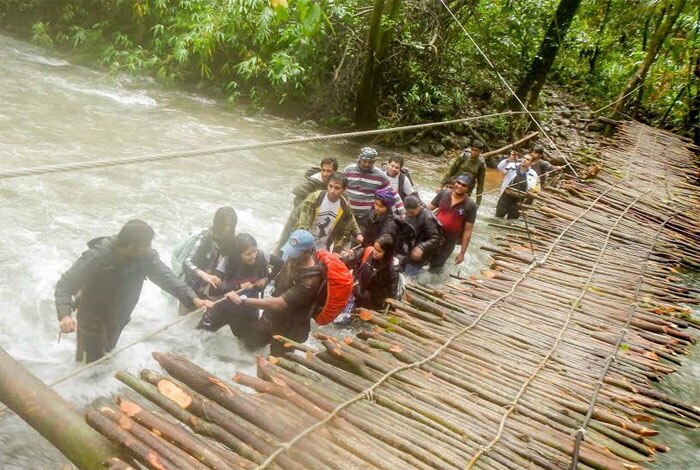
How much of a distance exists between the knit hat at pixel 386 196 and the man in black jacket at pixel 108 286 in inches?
88.7

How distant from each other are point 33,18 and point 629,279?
17.0 metres

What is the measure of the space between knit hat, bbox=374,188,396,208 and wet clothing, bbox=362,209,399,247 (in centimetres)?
10

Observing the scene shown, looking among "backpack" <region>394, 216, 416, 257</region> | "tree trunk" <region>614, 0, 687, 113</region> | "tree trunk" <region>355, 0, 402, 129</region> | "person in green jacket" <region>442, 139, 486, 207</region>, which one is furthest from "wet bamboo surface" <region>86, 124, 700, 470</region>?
"tree trunk" <region>355, 0, 402, 129</region>

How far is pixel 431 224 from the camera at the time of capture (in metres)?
5.48

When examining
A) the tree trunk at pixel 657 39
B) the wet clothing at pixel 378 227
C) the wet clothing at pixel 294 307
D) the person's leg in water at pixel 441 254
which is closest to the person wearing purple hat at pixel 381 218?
the wet clothing at pixel 378 227

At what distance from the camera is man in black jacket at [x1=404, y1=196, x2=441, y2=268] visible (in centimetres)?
542

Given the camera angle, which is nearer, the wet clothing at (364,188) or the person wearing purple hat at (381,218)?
the person wearing purple hat at (381,218)

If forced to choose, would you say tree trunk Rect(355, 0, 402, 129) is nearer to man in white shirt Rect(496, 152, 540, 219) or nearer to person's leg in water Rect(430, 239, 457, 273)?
man in white shirt Rect(496, 152, 540, 219)

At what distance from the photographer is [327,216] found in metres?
4.87

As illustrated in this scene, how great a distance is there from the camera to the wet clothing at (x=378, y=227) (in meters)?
5.17

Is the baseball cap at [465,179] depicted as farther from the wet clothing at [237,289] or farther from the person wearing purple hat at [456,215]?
the wet clothing at [237,289]

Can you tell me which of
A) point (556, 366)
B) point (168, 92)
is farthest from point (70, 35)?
point (556, 366)

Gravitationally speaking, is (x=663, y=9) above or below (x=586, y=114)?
above

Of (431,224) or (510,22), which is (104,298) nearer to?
(431,224)
